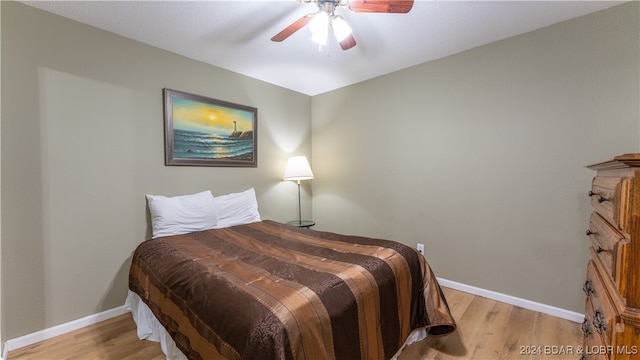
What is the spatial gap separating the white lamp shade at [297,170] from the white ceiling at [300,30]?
3.68 feet

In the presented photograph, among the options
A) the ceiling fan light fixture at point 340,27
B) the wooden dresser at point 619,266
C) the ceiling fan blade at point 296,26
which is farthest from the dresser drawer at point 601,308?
the ceiling fan blade at point 296,26

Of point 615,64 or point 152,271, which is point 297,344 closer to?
point 152,271

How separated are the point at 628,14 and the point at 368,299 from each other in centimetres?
266

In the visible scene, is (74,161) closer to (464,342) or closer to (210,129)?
(210,129)

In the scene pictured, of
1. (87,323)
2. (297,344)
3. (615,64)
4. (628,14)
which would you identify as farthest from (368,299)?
(628,14)

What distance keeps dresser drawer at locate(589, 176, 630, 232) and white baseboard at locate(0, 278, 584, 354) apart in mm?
1421

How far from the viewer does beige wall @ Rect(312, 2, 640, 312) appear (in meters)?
1.89

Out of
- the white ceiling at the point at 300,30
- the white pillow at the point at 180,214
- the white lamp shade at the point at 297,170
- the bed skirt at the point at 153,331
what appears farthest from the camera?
the white lamp shade at the point at 297,170

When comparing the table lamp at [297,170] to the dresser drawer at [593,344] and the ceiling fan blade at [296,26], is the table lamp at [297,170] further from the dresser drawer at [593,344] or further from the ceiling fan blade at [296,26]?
the dresser drawer at [593,344]

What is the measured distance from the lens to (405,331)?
1.59 meters

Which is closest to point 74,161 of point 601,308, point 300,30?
point 300,30

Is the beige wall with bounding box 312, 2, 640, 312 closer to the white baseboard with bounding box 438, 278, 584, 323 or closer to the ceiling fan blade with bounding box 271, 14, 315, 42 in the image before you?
the white baseboard with bounding box 438, 278, 584, 323

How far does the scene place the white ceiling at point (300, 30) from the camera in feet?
6.05

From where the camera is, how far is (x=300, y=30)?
7.05 ft
